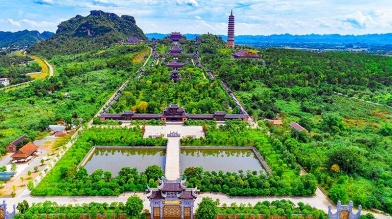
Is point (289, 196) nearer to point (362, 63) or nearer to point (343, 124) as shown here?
point (343, 124)

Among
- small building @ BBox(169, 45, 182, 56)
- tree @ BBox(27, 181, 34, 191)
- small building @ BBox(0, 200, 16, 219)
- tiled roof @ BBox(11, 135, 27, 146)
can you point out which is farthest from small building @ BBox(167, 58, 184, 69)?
small building @ BBox(0, 200, 16, 219)

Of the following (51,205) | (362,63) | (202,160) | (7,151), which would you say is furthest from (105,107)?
(362,63)

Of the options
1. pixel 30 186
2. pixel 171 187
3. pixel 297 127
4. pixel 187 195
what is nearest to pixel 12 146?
pixel 30 186

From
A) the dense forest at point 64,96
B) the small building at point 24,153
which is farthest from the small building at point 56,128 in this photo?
the small building at point 24,153

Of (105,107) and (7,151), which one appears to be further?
(105,107)

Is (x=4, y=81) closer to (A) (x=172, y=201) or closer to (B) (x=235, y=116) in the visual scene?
Result: (B) (x=235, y=116)

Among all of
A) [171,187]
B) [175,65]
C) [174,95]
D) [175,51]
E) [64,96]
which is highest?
[175,51]

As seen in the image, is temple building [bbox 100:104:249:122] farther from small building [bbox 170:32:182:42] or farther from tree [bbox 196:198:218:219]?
small building [bbox 170:32:182:42]
